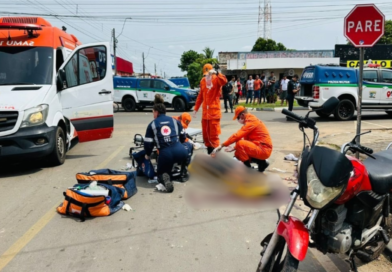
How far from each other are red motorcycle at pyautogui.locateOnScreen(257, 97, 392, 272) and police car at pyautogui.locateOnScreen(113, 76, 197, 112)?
16.6 meters

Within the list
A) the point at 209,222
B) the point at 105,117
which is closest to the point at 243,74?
the point at 105,117

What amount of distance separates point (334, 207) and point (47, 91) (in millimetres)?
5707

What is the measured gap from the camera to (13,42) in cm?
703

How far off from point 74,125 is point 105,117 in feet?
2.18

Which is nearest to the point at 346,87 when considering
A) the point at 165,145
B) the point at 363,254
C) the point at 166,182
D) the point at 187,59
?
the point at 165,145

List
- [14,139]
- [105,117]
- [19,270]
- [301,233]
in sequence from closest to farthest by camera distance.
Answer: [301,233] < [19,270] < [14,139] < [105,117]

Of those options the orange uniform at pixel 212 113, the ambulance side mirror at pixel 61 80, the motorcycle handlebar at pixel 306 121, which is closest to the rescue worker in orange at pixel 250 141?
Result: the orange uniform at pixel 212 113

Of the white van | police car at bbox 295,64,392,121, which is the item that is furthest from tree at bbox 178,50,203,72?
the white van

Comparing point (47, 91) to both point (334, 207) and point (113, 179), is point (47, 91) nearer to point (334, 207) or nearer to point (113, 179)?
point (113, 179)

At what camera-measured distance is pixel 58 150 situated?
6852mm

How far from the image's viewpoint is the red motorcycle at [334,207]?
7.40 feet

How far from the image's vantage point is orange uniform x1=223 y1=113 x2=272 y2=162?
5945mm

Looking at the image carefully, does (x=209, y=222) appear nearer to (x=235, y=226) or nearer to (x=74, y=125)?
(x=235, y=226)

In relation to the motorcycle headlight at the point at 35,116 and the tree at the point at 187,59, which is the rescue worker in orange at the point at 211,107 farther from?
the tree at the point at 187,59
